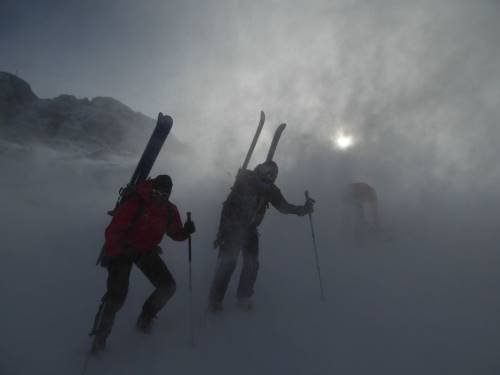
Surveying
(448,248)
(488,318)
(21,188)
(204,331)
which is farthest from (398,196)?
(21,188)

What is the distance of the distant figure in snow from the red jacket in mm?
5646

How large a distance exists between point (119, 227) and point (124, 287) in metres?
0.63

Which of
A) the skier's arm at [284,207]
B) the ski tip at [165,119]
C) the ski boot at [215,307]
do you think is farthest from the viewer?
the ski tip at [165,119]

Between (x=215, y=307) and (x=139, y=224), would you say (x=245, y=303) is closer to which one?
(x=215, y=307)

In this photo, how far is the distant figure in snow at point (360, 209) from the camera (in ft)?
24.6

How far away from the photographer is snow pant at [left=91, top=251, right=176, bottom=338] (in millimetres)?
2775

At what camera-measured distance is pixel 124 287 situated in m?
2.90

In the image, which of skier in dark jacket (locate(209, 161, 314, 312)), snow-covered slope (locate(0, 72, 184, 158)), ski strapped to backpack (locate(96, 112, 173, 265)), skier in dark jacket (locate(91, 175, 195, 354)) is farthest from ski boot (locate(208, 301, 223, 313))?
snow-covered slope (locate(0, 72, 184, 158))

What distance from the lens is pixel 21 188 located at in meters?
9.33

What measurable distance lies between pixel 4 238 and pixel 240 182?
485 centimetres

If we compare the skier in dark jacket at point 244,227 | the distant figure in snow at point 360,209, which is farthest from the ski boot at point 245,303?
the distant figure in snow at point 360,209

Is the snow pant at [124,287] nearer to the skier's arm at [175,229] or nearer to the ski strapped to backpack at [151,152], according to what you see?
the skier's arm at [175,229]

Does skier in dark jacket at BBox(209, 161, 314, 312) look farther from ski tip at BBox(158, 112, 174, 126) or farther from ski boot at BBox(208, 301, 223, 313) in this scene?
ski tip at BBox(158, 112, 174, 126)

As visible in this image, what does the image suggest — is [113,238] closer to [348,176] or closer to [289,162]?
[348,176]
